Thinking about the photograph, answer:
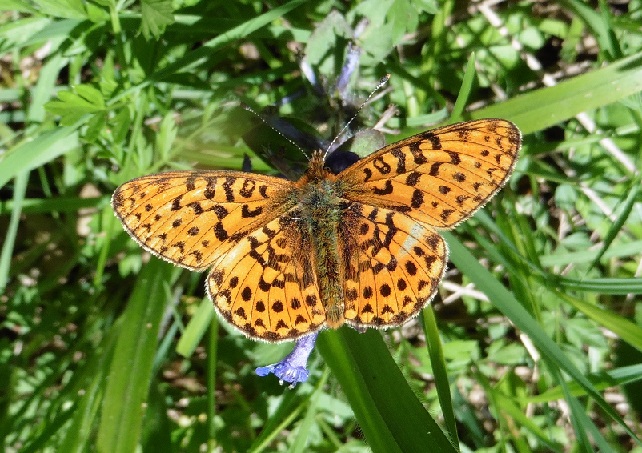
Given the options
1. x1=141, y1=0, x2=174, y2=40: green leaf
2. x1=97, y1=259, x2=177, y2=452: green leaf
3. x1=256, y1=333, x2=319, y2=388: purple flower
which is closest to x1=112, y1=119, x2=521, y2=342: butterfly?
x1=256, y1=333, x2=319, y2=388: purple flower

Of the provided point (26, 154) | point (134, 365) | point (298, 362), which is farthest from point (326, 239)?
point (26, 154)

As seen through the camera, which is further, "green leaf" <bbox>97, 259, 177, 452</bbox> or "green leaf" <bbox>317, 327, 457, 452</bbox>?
"green leaf" <bbox>97, 259, 177, 452</bbox>

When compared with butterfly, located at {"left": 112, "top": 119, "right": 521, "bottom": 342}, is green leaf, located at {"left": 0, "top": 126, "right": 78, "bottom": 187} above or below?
above

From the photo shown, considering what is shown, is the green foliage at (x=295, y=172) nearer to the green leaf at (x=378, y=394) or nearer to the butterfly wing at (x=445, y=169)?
the green leaf at (x=378, y=394)

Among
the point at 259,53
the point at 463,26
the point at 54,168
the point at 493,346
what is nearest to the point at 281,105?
the point at 259,53

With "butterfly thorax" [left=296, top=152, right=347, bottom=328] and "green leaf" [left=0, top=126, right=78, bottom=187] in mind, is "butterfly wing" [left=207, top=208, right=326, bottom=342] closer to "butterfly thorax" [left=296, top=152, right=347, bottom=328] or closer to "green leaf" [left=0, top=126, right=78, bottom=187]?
"butterfly thorax" [left=296, top=152, right=347, bottom=328]

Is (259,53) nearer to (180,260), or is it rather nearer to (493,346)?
(180,260)
